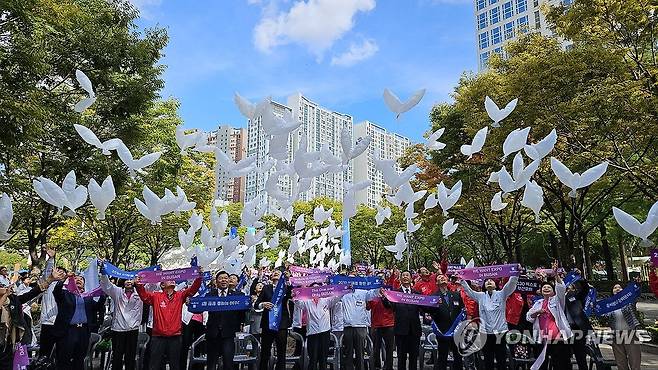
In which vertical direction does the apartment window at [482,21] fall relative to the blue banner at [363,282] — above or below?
above

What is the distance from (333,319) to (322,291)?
1.01m

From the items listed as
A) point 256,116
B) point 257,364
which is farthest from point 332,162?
point 257,364

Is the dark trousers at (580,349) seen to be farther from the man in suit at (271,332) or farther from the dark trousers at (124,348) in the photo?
the dark trousers at (124,348)

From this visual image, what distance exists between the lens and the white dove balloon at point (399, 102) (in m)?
7.74

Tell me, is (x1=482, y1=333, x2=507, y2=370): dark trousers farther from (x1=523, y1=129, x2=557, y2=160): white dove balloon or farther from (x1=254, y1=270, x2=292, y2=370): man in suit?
(x1=254, y1=270, x2=292, y2=370): man in suit

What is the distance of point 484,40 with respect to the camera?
5919cm

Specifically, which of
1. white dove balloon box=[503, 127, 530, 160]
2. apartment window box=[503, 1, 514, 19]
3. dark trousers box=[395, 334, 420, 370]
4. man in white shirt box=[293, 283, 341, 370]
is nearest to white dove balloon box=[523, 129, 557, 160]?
white dove balloon box=[503, 127, 530, 160]

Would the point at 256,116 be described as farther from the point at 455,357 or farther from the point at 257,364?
the point at 455,357

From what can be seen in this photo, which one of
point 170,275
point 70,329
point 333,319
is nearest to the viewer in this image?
point 170,275

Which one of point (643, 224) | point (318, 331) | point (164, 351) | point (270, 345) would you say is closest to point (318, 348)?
point (318, 331)

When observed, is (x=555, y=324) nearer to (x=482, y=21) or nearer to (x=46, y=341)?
(x=46, y=341)

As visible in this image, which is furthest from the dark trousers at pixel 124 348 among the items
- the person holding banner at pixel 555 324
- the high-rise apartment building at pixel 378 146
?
the high-rise apartment building at pixel 378 146

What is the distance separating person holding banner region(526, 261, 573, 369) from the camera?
256 inches

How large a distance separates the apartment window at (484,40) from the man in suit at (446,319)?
5657 centimetres
